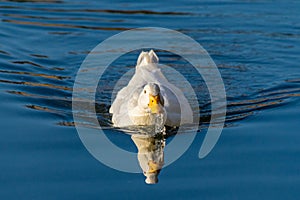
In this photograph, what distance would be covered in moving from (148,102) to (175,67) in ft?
10.5

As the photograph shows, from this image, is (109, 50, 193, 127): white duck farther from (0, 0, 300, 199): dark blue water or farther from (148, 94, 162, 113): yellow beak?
(0, 0, 300, 199): dark blue water

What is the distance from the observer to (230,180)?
24.0 feet

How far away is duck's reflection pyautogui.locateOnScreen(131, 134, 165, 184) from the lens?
769 centimetres

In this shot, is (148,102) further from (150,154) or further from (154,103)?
(150,154)

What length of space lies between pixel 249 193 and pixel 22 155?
2.43 m

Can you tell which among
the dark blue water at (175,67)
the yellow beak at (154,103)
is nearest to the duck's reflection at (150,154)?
the dark blue water at (175,67)

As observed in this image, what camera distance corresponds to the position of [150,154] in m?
8.42

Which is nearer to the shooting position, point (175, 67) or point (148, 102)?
point (148, 102)

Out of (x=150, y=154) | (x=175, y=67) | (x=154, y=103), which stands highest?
(x=175, y=67)

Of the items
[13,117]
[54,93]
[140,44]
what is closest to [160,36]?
[140,44]

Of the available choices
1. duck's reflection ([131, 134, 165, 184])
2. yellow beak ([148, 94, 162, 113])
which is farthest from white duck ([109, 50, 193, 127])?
duck's reflection ([131, 134, 165, 184])

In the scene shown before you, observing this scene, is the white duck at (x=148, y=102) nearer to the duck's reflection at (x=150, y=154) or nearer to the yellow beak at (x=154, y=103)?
the yellow beak at (x=154, y=103)

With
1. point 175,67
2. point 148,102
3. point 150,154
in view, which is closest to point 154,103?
point 148,102

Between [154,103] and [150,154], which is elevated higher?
Answer: [154,103]
